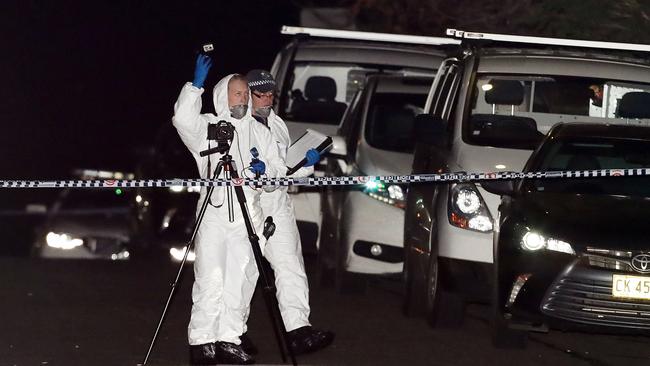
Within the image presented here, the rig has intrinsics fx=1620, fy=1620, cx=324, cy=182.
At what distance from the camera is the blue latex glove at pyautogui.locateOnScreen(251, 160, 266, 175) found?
376 inches

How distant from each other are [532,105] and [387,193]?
1367 mm

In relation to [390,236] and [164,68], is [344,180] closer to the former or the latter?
[390,236]

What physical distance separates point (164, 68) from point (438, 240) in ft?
132

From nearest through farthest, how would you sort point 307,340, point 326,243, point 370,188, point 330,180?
1. point 307,340
2. point 330,180
3. point 370,188
4. point 326,243

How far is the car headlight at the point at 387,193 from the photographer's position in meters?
12.8

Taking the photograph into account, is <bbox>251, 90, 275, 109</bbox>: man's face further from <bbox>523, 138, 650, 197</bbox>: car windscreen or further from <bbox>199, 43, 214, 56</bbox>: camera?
<bbox>523, 138, 650, 197</bbox>: car windscreen

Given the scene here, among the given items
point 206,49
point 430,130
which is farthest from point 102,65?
point 206,49

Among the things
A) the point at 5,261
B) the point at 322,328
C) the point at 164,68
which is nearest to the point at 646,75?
the point at 322,328

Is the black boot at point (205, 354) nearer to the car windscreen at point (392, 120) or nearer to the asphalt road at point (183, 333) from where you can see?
the asphalt road at point (183, 333)

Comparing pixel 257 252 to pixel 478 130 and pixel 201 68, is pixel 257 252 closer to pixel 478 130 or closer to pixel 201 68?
pixel 201 68

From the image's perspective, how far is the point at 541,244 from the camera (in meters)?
9.81

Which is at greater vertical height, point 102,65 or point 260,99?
point 102,65

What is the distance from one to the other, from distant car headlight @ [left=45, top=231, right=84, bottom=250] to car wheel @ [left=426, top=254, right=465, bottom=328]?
25.6ft

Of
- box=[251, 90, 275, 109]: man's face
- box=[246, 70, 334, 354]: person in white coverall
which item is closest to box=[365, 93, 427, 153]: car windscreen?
box=[246, 70, 334, 354]: person in white coverall
